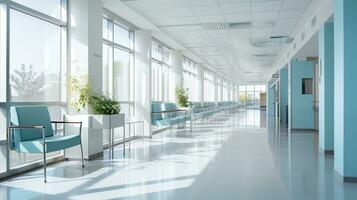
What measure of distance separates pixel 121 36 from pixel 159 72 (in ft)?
11.0

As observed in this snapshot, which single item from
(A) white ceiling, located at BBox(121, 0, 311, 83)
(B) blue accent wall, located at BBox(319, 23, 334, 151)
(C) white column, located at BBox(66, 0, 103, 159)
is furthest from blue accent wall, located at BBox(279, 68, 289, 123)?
(C) white column, located at BBox(66, 0, 103, 159)

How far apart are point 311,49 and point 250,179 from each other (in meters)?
6.27

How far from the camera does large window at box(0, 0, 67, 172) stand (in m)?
4.45

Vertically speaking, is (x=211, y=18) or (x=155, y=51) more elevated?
(x=211, y=18)

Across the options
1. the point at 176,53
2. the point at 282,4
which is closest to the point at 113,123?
the point at 282,4

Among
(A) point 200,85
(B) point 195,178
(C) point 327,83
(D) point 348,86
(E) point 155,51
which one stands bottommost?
(B) point 195,178

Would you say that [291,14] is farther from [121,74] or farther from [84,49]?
[84,49]

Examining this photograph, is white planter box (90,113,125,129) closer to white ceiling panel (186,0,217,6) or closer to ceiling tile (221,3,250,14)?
white ceiling panel (186,0,217,6)

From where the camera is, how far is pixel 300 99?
10.6m

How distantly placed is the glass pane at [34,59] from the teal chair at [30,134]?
0.38m

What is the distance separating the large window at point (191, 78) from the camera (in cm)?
1590

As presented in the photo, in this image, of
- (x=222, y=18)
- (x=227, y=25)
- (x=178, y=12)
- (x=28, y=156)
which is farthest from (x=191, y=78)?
(x=28, y=156)

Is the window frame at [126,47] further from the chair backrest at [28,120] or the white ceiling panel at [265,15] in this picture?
the white ceiling panel at [265,15]

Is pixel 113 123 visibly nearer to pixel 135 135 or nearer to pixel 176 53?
pixel 135 135
